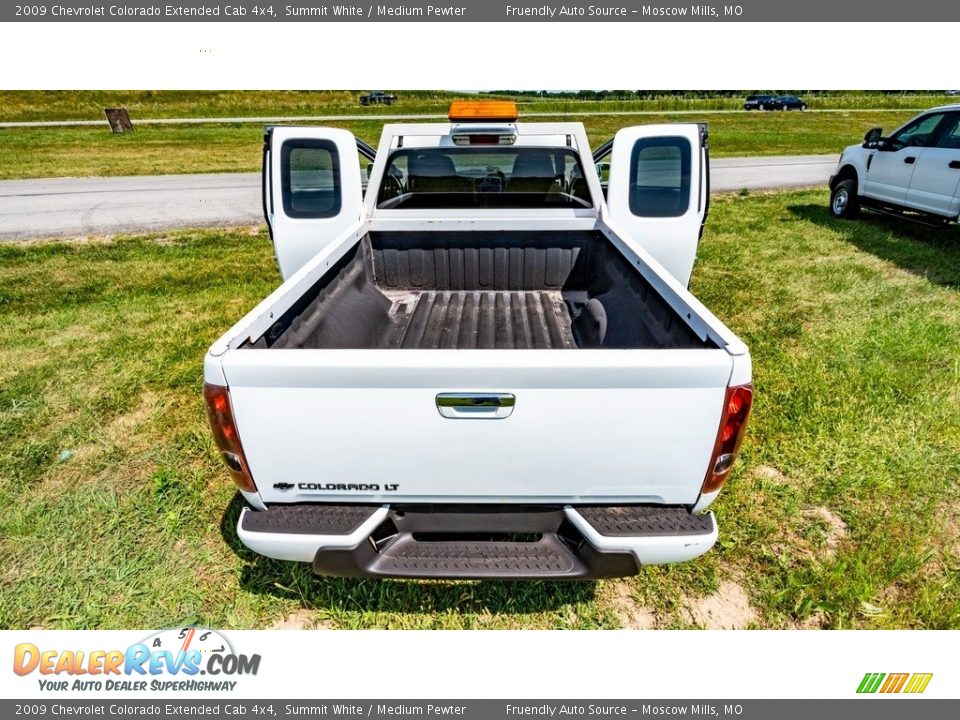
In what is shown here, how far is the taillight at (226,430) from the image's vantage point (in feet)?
5.65

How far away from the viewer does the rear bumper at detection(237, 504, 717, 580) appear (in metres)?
1.89

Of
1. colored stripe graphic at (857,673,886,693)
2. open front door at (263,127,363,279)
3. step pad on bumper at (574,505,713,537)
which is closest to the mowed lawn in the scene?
colored stripe graphic at (857,673,886,693)

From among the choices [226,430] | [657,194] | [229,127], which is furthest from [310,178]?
[229,127]

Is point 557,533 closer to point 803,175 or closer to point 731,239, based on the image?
point 731,239

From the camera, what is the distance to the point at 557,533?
204cm

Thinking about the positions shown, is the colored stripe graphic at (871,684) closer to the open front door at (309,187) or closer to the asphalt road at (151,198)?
the open front door at (309,187)

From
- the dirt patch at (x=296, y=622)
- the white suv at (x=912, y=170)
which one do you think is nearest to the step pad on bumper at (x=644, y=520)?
the dirt patch at (x=296, y=622)

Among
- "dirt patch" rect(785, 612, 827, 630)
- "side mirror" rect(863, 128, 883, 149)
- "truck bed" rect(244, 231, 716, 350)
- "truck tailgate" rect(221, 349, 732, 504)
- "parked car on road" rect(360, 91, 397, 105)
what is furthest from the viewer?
"parked car on road" rect(360, 91, 397, 105)

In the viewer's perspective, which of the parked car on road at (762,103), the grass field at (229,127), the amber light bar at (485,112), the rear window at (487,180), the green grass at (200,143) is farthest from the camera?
the parked car on road at (762,103)

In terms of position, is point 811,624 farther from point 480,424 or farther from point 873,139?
point 873,139

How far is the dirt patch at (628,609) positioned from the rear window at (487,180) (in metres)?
3.06

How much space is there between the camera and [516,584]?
8.75 feet

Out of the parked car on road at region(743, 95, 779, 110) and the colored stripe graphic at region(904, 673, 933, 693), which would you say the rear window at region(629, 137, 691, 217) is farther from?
the parked car on road at region(743, 95, 779, 110)

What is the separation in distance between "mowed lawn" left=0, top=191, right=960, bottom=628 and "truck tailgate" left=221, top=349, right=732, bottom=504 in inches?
38.2
